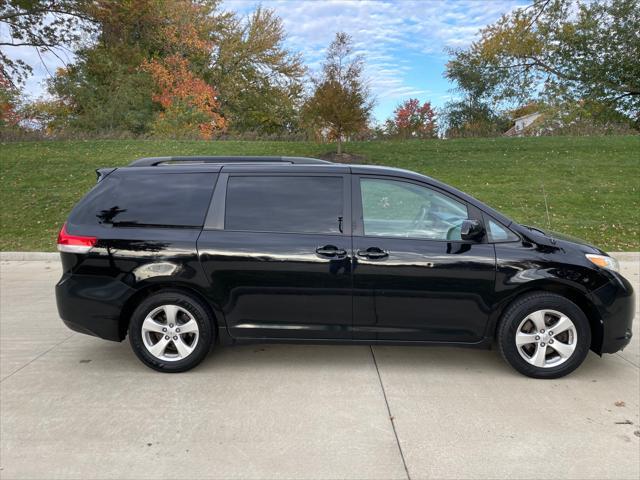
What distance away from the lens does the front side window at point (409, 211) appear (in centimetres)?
388

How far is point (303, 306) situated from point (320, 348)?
855 mm

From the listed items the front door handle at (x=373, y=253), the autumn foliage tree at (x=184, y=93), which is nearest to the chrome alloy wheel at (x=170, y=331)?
the front door handle at (x=373, y=253)

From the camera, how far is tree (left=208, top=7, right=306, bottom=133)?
34.6 metres

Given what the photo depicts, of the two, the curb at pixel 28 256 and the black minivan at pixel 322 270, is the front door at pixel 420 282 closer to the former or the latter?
the black minivan at pixel 322 270

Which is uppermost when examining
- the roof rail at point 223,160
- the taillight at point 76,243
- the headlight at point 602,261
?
the roof rail at point 223,160

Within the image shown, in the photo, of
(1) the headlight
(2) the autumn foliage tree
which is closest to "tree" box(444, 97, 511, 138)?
(2) the autumn foliage tree

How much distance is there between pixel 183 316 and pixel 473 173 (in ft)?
41.7

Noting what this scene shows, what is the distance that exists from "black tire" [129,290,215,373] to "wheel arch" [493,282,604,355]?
7.73 feet

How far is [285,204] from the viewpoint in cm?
392

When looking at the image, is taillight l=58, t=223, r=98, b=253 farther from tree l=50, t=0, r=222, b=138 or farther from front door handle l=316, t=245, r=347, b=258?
tree l=50, t=0, r=222, b=138

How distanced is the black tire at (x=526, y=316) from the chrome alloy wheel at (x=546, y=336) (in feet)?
0.08

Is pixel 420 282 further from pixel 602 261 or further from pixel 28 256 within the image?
pixel 28 256

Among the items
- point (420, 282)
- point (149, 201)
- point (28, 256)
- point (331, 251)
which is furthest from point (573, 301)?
point (28, 256)

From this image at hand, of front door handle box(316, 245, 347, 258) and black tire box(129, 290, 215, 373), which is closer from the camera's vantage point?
front door handle box(316, 245, 347, 258)
